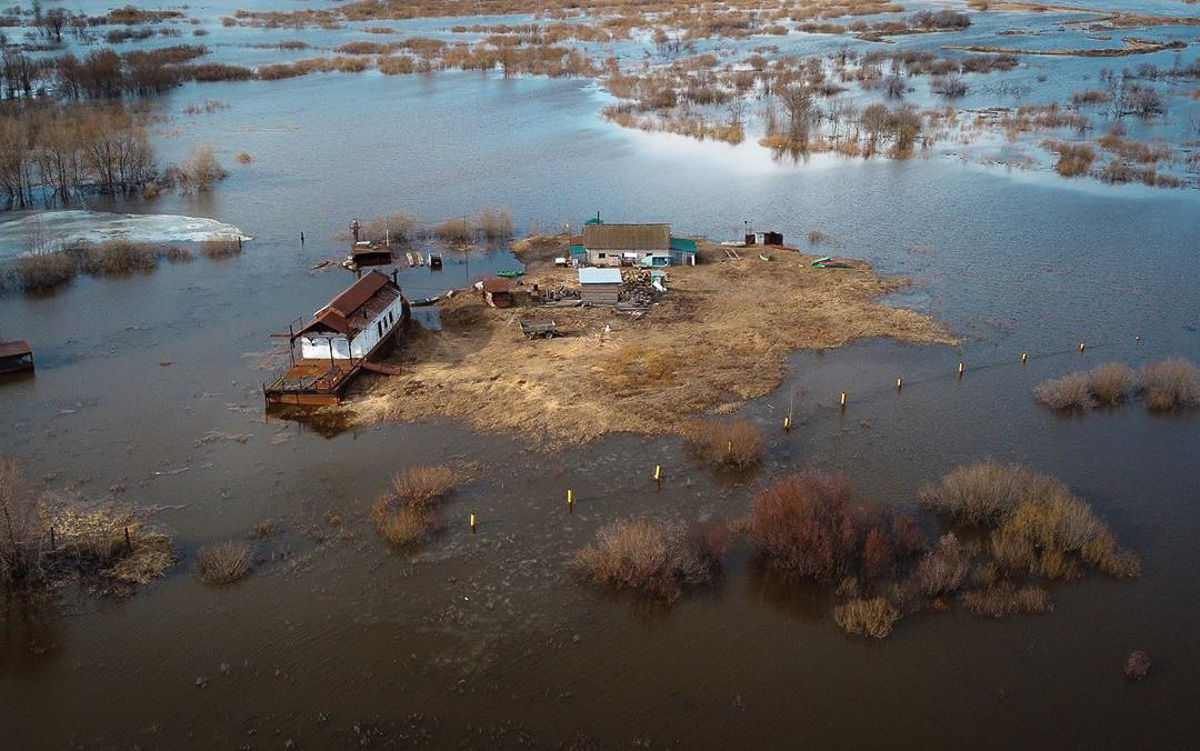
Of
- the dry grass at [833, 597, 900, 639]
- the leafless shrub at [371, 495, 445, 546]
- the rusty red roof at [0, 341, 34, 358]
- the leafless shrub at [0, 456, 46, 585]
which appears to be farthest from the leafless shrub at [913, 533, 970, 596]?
the rusty red roof at [0, 341, 34, 358]

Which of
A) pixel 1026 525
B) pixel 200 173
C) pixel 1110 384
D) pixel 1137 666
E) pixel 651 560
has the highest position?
pixel 200 173

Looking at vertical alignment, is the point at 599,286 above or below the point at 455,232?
below

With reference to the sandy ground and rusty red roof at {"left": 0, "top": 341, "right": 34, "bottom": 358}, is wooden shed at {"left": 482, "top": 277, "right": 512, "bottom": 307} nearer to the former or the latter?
the sandy ground

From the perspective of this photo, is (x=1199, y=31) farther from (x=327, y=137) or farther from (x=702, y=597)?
(x=702, y=597)

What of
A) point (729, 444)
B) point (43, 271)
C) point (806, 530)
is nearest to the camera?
point (806, 530)

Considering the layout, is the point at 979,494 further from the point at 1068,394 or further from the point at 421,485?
the point at 421,485

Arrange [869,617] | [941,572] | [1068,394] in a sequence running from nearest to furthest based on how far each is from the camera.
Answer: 1. [869,617]
2. [941,572]
3. [1068,394]

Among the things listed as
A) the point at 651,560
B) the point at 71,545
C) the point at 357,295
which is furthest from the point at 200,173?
the point at 651,560

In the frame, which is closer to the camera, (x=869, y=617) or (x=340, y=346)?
(x=869, y=617)
